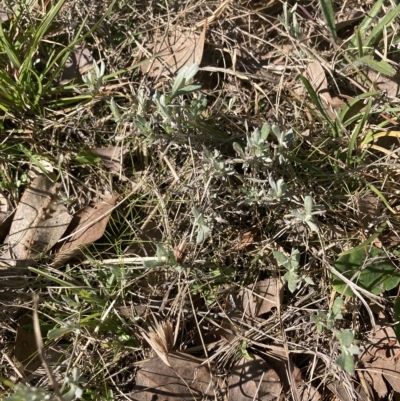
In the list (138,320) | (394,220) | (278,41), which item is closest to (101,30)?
(278,41)

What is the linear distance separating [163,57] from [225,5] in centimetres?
36

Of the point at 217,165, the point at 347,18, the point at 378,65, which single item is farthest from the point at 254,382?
the point at 347,18

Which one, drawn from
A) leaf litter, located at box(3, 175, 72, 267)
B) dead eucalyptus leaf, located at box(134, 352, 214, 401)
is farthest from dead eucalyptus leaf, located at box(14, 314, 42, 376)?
dead eucalyptus leaf, located at box(134, 352, 214, 401)

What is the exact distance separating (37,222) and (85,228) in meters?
0.21

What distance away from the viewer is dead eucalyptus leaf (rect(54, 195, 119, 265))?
7.01 feet

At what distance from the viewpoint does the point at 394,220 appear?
2.06 meters

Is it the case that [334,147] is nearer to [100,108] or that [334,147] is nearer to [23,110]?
[100,108]

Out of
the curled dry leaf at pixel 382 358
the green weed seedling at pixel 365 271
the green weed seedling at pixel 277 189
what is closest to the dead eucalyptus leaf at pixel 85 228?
the green weed seedling at pixel 277 189

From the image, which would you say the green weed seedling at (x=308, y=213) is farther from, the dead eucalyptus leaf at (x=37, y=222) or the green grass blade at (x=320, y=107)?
the dead eucalyptus leaf at (x=37, y=222)

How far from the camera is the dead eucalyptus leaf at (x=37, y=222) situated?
2160 millimetres

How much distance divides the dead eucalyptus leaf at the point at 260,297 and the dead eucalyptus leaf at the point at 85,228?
63 cm

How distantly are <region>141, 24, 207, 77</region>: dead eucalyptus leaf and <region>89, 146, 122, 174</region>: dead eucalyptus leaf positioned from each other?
38 centimetres

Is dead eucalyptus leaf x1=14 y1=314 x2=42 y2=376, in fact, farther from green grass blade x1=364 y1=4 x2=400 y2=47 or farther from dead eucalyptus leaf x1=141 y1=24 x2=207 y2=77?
green grass blade x1=364 y1=4 x2=400 y2=47

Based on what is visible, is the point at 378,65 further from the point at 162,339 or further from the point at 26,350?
the point at 26,350
